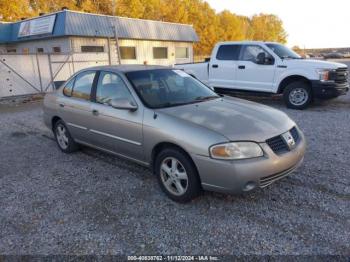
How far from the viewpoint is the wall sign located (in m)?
17.5

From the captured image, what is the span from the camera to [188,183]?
3283 millimetres

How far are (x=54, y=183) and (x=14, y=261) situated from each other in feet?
5.40

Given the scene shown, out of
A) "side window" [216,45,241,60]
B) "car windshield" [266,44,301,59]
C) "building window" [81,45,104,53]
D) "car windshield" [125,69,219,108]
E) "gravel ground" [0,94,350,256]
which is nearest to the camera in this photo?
"gravel ground" [0,94,350,256]

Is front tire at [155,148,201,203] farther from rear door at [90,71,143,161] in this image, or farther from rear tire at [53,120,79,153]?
rear tire at [53,120,79,153]

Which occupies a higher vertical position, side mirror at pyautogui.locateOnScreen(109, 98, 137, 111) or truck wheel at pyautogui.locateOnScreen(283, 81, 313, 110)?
side mirror at pyautogui.locateOnScreen(109, 98, 137, 111)

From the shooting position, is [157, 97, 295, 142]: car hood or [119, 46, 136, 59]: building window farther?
[119, 46, 136, 59]: building window

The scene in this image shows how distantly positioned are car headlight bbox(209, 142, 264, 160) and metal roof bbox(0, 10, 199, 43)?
52.6 ft

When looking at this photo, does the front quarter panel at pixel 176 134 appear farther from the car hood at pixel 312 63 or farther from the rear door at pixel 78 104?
the car hood at pixel 312 63

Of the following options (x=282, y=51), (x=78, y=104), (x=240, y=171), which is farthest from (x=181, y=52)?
(x=240, y=171)

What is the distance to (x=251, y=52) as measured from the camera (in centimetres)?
934

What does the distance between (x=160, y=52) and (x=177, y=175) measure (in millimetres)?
20455

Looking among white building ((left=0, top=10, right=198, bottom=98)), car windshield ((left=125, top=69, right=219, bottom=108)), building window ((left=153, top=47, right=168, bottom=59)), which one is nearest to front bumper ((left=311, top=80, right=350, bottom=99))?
car windshield ((left=125, top=69, right=219, bottom=108))

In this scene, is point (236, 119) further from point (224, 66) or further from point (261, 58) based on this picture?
point (224, 66)

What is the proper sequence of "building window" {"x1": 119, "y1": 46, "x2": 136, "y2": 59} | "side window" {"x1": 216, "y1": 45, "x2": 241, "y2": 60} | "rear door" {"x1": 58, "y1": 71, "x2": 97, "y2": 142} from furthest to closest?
"building window" {"x1": 119, "y1": 46, "x2": 136, "y2": 59}, "side window" {"x1": 216, "y1": 45, "x2": 241, "y2": 60}, "rear door" {"x1": 58, "y1": 71, "x2": 97, "y2": 142}
